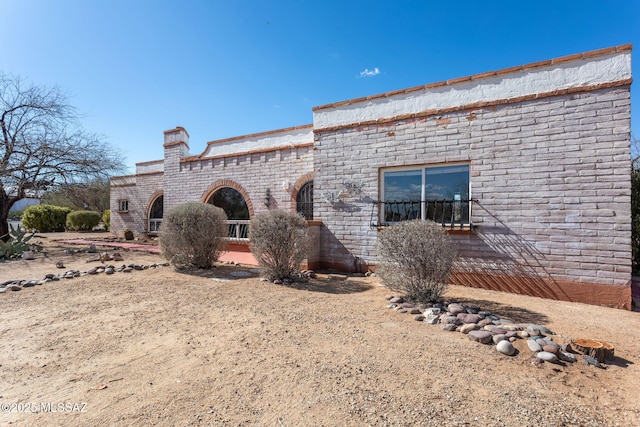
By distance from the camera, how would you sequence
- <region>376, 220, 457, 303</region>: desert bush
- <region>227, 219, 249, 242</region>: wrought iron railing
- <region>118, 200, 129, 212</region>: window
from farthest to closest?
<region>118, 200, 129, 212</region>: window, <region>227, 219, 249, 242</region>: wrought iron railing, <region>376, 220, 457, 303</region>: desert bush

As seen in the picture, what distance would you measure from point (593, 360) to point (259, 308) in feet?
12.0

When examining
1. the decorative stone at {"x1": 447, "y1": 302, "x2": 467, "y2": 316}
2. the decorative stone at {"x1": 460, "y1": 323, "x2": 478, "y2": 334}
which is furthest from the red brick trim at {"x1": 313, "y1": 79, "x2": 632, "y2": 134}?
the decorative stone at {"x1": 460, "y1": 323, "x2": 478, "y2": 334}

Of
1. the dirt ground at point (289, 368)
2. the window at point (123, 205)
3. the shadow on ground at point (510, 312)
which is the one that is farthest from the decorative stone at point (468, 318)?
the window at point (123, 205)

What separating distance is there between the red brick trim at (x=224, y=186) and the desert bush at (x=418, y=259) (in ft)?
24.3

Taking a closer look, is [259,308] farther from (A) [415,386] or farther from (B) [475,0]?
(B) [475,0]

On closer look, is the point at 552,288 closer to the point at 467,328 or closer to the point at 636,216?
the point at 467,328

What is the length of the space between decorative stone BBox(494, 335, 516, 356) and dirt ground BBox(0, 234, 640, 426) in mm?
71

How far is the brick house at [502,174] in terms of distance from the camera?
462 centimetres

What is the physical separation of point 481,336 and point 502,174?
3.55 metres

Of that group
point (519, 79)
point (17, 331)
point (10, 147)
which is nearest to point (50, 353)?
point (17, 331)

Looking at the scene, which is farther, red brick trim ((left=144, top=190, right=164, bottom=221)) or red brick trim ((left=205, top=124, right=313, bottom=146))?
red brick trim ((left=144, top=190, right=164, bottom=221))

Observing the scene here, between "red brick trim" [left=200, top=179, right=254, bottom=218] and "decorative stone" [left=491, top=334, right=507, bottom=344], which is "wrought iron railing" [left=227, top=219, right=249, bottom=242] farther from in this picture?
"decorative stone" [left=491, top=334, right=507, bottom=344]

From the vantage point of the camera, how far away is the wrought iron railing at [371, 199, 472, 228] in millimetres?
5715

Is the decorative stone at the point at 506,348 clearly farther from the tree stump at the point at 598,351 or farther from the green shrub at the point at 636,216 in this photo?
the green shrub at the point at 636,216
